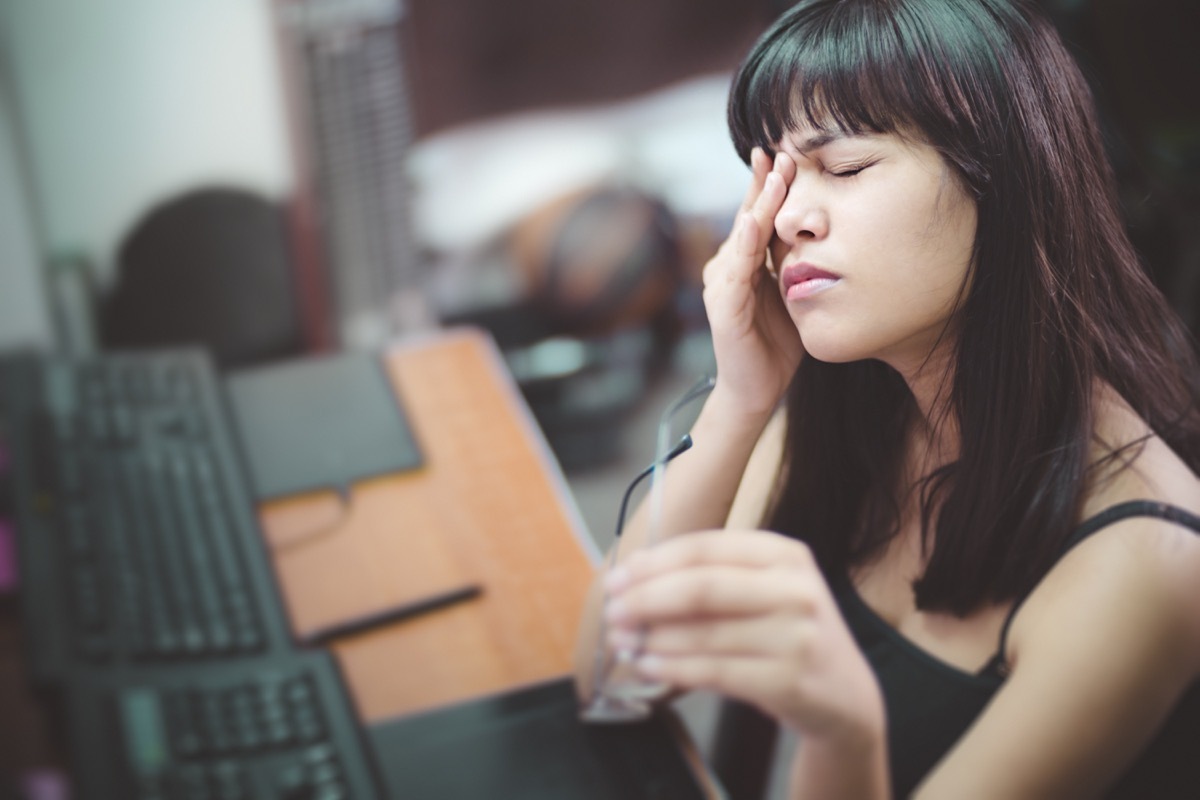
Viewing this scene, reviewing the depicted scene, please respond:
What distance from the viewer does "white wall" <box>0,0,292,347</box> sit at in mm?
1701

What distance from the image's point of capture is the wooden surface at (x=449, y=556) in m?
0.78

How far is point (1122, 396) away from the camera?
61 cm

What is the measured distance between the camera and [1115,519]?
57 centimetres

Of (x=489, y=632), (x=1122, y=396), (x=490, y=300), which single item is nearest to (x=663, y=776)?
(x=489, y=632)

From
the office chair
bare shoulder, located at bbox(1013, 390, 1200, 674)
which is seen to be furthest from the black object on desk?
the office chair

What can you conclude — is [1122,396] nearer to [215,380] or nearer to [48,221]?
[215,380]

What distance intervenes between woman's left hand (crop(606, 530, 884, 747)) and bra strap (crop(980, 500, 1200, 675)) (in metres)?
0.21

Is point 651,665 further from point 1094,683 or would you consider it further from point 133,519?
point 133,519

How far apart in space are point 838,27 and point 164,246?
155cm

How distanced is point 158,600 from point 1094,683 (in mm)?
619

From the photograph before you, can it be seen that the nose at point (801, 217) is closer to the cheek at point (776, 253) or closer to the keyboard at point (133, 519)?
the cheek at point (776, 253)

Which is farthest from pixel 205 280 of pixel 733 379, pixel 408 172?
pixel 733 379

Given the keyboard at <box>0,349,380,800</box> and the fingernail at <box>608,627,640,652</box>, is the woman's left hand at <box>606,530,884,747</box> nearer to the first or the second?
the fingernail at <box>608,627,640,652</box>

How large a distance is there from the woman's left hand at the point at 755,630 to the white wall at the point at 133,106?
1.58 m
